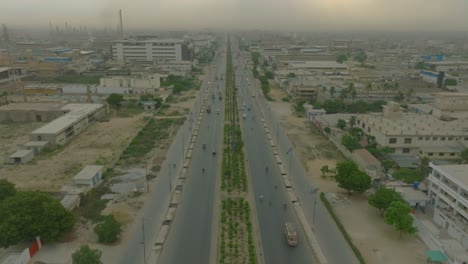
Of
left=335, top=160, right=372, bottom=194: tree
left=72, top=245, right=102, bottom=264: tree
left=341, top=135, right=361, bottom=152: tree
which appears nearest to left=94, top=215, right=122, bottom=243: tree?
left=72, top=245, right=102, bottom=264: tree

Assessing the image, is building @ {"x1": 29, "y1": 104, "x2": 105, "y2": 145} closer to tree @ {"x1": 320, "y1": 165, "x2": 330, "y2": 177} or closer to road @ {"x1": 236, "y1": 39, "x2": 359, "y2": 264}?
road @ {"x1": 236, "y1": 39, "x2": 359, "y2": 264}

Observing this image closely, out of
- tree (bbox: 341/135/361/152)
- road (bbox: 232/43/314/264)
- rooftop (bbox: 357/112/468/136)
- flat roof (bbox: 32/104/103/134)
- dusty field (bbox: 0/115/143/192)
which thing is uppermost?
rooftop (bbox: 357/112/468/136)

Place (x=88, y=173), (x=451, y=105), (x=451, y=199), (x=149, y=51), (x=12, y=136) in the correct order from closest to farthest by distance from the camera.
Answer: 1. (x=451, y=199)
2. (x=88, y=173)
3. (x=12, y=136)
4. (x=451, y=105)
5. (x=149, y=51)

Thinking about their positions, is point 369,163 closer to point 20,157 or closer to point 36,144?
point 20,157

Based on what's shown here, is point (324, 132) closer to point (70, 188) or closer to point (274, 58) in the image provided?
point (70, 188)

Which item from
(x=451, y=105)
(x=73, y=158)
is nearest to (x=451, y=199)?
(x=73, y=158)

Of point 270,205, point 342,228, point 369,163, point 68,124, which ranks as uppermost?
point 68,124

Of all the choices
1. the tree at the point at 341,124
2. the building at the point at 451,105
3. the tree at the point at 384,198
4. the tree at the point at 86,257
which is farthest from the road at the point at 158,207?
the building at the point at 451,105
